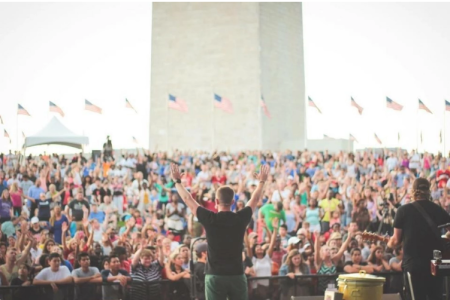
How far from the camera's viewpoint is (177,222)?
19.0 metres

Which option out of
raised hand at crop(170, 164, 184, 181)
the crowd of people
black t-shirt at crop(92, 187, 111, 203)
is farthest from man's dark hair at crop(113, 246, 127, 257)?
black t-shirt at crop(92, 187, 111, 203)

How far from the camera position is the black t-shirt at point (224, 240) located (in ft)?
27.4

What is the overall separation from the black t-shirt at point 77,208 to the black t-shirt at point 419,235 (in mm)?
10826

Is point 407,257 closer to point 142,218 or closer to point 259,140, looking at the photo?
point 142,218

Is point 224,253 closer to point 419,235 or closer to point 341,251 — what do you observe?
point 419,235

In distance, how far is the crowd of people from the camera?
13.1 meters

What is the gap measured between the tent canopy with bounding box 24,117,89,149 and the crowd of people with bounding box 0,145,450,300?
5.65 metres

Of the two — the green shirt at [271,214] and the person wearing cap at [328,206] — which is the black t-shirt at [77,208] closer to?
the green shirt at [271,214]

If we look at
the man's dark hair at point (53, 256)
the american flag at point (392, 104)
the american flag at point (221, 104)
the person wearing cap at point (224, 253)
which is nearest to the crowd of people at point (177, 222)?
the man's dark hair at point (53, 256)

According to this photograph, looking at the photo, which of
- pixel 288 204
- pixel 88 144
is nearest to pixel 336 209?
pixel 288 204

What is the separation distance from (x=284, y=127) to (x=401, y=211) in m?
40.8

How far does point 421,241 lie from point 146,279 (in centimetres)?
556

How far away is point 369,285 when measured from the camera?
8.63 metres

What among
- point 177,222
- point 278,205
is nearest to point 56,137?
point 177,222
